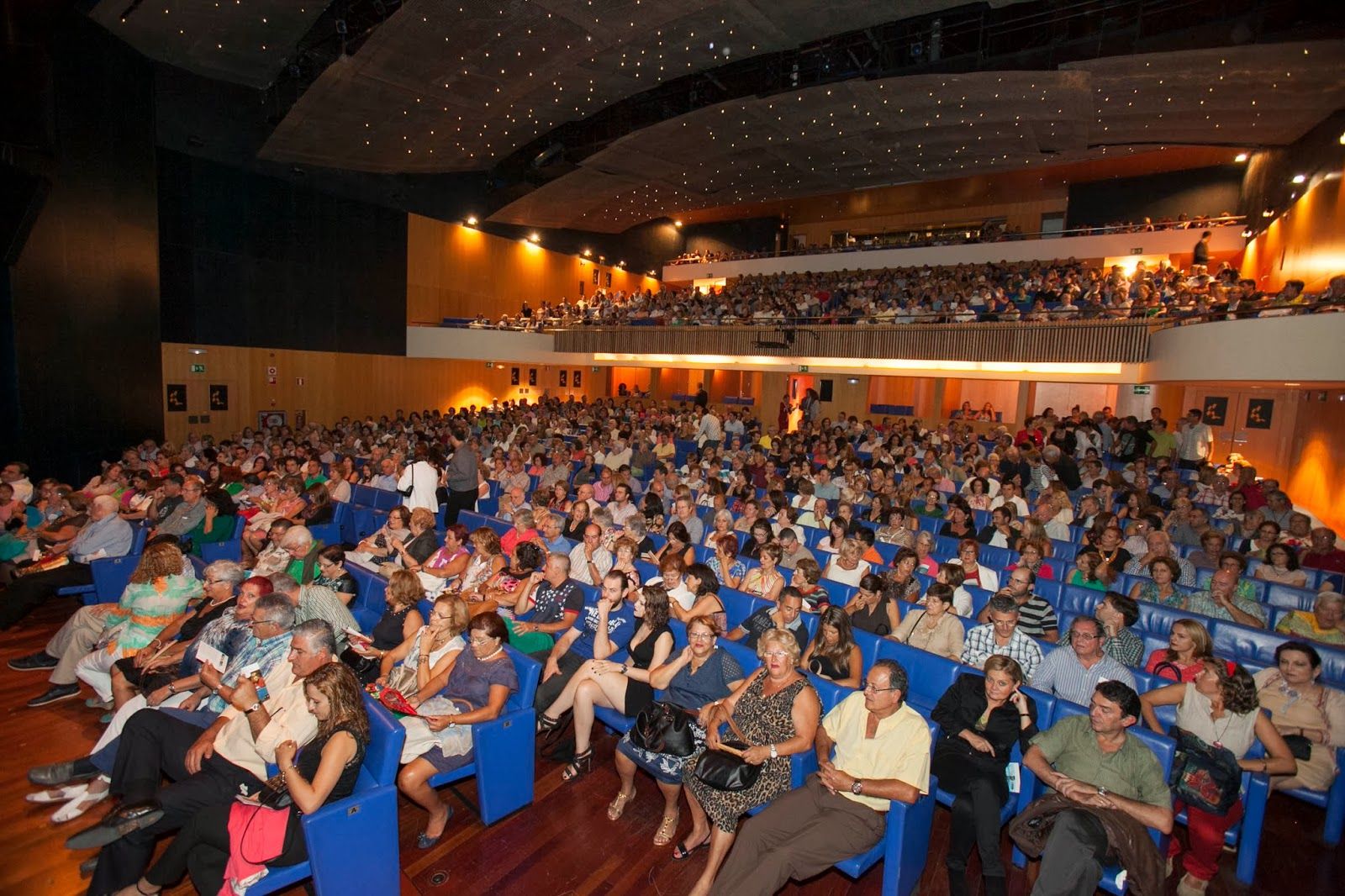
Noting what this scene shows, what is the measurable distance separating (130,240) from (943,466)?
531 inches

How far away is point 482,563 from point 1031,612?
12.9ft

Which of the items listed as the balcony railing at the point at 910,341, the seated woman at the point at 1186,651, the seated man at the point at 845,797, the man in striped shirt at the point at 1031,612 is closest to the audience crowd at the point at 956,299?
the balcony railing at the point at 910,341

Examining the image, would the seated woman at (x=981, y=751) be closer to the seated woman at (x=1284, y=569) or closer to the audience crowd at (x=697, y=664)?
the audience crowd at (x=697, y=664)

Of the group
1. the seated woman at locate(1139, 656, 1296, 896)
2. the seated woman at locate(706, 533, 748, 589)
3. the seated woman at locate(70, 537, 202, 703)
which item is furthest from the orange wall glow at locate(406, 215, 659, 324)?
the seated woman at locate(1139, 656, 1296, 896)

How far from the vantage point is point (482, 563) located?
195 inches

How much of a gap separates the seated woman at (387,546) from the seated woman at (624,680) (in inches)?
94.4

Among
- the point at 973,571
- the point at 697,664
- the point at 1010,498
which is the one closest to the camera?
the point at 697,664

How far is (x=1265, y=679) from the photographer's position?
3584 millimetres

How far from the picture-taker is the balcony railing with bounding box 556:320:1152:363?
514 inches

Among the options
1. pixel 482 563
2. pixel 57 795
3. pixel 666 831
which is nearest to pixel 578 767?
pixel 666 831

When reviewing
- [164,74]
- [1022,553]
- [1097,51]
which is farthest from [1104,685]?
[164,74]

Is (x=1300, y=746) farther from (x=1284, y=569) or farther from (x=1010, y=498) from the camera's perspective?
(x=1010, y=498)

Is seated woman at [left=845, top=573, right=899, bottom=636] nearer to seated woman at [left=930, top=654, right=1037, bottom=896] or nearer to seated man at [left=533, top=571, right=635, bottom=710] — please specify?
seated woman at [left=930, top=654, right=1037, bottom=896]

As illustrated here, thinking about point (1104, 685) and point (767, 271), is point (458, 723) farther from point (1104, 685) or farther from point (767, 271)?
point (767, 271)
